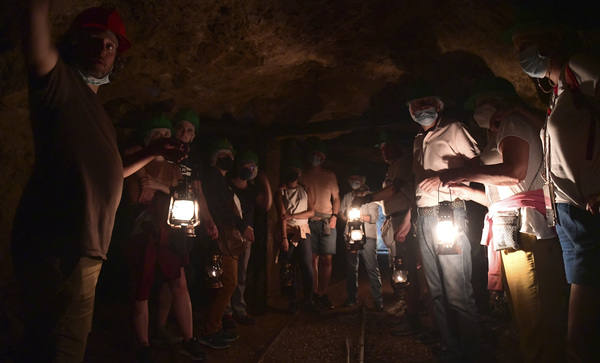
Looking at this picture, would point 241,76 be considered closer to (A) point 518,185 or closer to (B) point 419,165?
(B) point 419,165

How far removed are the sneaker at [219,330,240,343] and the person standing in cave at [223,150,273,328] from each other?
0.35 meters

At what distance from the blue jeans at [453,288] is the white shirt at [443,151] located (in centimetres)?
21

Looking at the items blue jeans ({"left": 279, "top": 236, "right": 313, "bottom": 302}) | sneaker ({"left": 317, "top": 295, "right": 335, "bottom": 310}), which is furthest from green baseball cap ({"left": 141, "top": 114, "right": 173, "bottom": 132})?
sneaker ({"left": 317, "top": 295, "right": 335, "bottom": 310})

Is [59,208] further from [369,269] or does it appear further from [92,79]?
[369,269]

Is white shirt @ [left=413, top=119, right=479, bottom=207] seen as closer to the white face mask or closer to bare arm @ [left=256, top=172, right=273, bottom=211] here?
the white face mask

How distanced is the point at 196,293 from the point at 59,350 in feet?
17.0

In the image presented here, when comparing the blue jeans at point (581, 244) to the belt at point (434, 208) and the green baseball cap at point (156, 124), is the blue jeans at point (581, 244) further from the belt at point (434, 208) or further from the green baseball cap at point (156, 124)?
the green baseball cap at point (156, 124)

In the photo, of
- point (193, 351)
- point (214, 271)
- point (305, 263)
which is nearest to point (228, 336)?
point (193, 351)

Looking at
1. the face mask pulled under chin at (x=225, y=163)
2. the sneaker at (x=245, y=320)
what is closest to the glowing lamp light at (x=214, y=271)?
the sneaker at (x=245, y=320)

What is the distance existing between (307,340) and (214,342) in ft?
3.88

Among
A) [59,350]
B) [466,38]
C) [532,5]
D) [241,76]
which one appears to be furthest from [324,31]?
[59,350]

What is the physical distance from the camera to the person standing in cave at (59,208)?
157cm

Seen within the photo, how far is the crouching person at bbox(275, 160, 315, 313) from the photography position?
5977 millimetres

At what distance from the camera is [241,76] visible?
555cm
